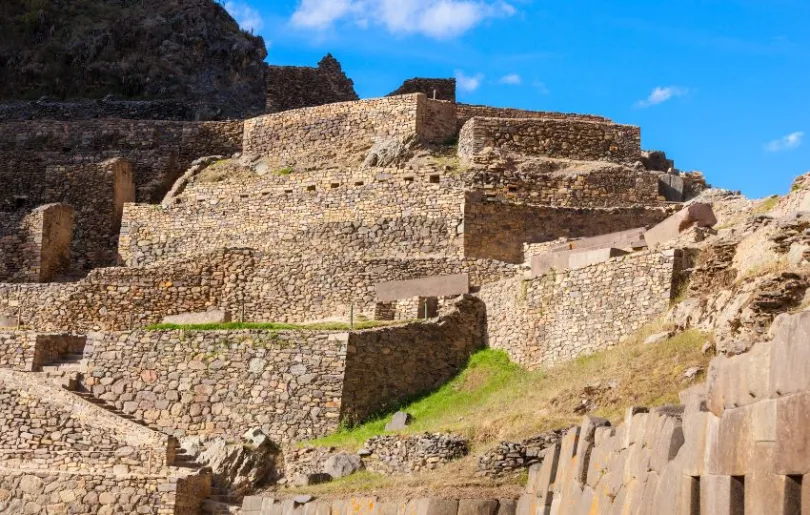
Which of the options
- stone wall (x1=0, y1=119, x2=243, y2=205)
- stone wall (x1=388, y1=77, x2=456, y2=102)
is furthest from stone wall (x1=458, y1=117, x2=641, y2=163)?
stone wall (x1=0, y1=119, x2=243, y2=205)

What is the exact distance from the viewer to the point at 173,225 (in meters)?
31.8

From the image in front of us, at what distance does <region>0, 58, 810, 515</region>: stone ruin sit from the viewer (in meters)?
22.8

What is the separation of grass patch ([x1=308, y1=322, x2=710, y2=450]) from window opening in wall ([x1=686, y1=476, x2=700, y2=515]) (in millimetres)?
7487

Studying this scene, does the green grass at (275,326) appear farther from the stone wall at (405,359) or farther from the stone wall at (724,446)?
the stone wall at (724,446)

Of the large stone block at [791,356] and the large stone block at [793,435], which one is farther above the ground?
the large stone block at [791,356]

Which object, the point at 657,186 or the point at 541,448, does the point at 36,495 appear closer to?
the point at 541,448

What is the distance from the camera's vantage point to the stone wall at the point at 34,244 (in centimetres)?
3123

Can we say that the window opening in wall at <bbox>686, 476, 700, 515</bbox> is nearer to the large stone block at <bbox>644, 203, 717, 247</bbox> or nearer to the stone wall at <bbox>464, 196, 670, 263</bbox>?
the large stone block at <bbox>644, 203, 717, 247</bbox>

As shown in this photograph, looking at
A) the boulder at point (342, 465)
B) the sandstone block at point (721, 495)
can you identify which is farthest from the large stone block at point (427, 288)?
the sandstone block at point (721, 495)

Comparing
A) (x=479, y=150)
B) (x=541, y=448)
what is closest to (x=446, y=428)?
(x=541, y=448)

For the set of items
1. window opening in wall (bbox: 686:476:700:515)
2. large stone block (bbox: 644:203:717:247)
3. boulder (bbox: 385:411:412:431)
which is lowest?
boulder (bbox: 385:411:412:431)

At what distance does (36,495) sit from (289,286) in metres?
7.34

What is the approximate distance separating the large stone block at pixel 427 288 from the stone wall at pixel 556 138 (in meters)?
5.91

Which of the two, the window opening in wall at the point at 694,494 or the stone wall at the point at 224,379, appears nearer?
the window opening in wall at the point at 694,494
